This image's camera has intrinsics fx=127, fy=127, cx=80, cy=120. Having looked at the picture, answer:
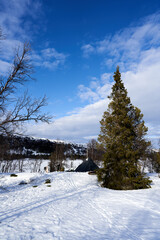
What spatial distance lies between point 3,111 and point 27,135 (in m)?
1.86

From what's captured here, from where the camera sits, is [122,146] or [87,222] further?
[122,146]

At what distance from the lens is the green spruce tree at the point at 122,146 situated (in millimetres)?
9872

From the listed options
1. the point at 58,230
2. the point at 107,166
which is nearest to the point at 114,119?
the point at 107,166

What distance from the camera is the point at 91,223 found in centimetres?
438

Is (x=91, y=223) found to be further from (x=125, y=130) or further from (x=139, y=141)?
(x=139, y=141)

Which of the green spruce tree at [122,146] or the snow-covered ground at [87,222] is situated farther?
the green spruce tree at [122,146]

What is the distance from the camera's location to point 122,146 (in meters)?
10.4

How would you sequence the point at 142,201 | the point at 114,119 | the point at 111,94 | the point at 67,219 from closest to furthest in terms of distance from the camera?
1. the point at 67,219
2. the point at 142,201
3. the point at 114,119
4. the point at 111,94

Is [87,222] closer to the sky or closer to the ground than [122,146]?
closer to the ground

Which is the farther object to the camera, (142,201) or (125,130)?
(125,130)

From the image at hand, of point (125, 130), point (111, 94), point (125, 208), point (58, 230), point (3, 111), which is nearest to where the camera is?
point (58, 230)

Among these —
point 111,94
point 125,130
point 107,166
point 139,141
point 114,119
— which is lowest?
point 107,166

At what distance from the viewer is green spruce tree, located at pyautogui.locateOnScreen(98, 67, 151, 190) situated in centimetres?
987

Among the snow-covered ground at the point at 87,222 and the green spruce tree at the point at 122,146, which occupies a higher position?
the green spruce tree at the point at 122,146
